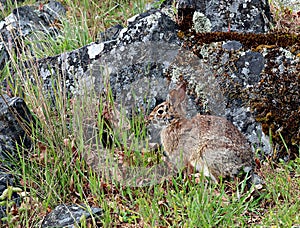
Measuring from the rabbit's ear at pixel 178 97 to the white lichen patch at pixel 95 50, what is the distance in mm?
1227

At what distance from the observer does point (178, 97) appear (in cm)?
427

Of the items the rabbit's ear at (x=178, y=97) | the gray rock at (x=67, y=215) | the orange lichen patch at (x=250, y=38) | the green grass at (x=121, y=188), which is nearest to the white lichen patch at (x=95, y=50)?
the green grass at (x=121, y=188)

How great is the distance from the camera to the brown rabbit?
400 centimetres

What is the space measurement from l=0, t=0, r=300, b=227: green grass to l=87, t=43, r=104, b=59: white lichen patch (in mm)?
734

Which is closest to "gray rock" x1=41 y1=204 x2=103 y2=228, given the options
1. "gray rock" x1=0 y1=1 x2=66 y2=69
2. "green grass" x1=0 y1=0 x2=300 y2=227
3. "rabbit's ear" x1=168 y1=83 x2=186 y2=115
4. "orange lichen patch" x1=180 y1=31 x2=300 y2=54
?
"green grass" x1=0 y1=0 x2=300 y2=227

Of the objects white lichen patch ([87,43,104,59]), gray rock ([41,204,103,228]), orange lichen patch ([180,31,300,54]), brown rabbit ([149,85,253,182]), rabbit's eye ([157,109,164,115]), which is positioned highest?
orange lichen patch ([180,31,300,54])

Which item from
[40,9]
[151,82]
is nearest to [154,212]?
[151,82]

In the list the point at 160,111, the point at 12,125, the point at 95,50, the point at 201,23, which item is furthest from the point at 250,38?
the point at 12,125

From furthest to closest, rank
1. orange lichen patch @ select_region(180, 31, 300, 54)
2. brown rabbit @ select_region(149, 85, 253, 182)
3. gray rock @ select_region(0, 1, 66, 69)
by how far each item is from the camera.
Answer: gray rock @ select_region(0, 1, 66, 69)
orange lichen patch @ select_region(180, 31, 300, 54)
brown rabbit @ select_region(149, 85, 253, 182)

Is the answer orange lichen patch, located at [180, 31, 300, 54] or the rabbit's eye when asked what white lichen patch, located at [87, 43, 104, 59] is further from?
the rabbit's eye

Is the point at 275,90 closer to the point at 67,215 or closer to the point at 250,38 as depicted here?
the point at 250,38

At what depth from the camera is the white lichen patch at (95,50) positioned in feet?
16.7

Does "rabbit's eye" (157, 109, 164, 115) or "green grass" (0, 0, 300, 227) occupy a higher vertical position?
"rabbit's eye" (157, 109, 164, 115)

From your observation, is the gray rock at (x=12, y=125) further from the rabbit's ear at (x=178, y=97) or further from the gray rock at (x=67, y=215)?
the rabbit's ear at (x=178, y=97)
